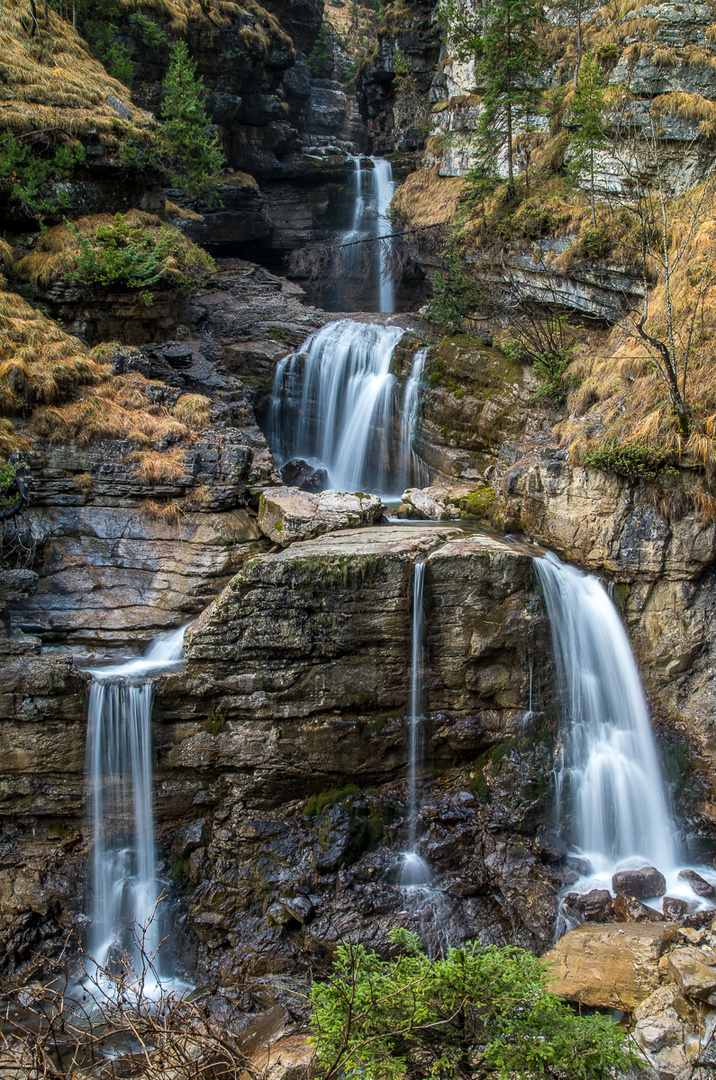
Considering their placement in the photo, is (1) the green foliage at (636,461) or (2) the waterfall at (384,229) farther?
(2) the waterfall at (384,229)

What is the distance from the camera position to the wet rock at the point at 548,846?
9.44 metres

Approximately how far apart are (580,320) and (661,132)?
12.3 ft

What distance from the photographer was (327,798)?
388 inches

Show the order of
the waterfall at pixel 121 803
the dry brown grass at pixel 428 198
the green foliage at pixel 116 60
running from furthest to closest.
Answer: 1. the dry brown grass at pixel 428 198
2. the green foliage at pixel 116 60
3. the waterfall at pixel 121 803

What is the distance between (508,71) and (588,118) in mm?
3330

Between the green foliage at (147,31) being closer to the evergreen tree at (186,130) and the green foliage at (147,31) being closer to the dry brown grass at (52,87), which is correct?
the evergreen tree at (186,130)

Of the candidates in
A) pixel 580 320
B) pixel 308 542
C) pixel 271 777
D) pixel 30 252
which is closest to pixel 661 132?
pixel 580 320

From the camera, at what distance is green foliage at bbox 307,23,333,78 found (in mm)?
26312

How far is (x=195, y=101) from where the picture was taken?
17.4 metres

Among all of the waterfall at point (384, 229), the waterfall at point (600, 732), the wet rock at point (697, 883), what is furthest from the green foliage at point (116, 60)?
the wet rock at point (697, 883)

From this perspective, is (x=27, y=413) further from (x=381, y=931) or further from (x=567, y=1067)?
(x=567, y=1067)

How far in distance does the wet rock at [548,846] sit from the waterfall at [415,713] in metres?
1.70

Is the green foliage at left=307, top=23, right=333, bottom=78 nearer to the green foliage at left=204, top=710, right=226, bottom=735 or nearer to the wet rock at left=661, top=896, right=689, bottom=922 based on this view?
the green foliage at left=204, top=710, right=226, bottom=735

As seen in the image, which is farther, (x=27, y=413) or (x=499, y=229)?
(x=499, y=229)
